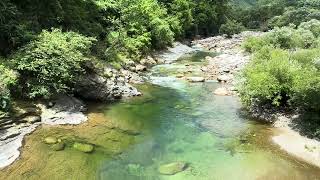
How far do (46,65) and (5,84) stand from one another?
128 inches

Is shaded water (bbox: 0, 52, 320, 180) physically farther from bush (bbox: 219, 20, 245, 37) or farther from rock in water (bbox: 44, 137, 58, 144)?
bush (bbox: 219, 20, 245, 37)

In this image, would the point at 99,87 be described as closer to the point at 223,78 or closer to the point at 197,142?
the point at 197,142

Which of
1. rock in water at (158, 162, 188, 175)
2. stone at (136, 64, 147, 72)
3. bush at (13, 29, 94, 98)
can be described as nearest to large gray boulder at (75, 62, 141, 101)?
bush at (13, 29, 94, 98)

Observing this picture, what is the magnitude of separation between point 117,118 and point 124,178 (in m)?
8.48

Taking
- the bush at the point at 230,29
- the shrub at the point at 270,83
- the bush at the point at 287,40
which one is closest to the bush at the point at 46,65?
the shrub at the point at 270,83

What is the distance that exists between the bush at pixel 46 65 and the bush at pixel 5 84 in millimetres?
839

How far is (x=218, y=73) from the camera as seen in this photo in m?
40.8

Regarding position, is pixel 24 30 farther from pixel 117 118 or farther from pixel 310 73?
pixel 310 73

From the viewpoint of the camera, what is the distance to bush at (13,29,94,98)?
77.7 ft

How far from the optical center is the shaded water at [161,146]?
17422 mm

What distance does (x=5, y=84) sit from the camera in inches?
854

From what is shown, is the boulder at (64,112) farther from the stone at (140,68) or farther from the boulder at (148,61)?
the boulder at (148,61)

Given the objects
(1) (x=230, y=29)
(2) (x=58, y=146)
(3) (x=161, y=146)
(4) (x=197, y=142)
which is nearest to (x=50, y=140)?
(2) (x=58, y=146)

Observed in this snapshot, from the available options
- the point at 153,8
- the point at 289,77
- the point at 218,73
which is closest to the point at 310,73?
the point at 289,77
